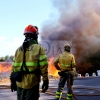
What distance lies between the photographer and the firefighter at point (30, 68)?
451cm

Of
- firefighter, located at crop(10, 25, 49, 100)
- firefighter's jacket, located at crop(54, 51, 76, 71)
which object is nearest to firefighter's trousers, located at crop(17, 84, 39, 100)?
firefighter, located at crop(10, 25, 49, 100)

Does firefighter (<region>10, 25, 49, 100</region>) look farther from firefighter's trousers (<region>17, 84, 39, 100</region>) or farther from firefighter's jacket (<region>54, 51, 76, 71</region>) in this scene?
firefighter's jacket (<region>54, 51, 76, 71</region>)

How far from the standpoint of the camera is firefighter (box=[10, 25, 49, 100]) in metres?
Answer: 4.51

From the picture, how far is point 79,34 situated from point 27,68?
24985mm

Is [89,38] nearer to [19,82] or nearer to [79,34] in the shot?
[79,34]

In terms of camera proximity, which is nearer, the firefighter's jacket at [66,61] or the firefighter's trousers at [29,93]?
the firefighter's trousers at [29,93]

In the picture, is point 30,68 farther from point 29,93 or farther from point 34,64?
point 29,93

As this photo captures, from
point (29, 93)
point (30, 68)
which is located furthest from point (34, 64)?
point (29, 93)

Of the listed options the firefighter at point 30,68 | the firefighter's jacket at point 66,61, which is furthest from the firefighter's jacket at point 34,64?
the firefighter's jacket at point 66,61

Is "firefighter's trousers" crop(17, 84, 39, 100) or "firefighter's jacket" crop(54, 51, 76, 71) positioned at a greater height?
"firefighter's jacket" crop(54, 51, 76, 71)

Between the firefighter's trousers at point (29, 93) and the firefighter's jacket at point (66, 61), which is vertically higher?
the firefighter's jacket at point (66, 61)

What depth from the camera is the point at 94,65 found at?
116ft

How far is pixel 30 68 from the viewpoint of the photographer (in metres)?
4.52

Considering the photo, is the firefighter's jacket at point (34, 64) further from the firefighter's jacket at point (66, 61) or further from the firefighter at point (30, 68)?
the firefighter's jacket at point (66, 61)
